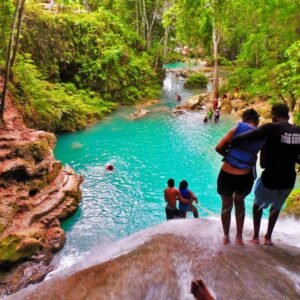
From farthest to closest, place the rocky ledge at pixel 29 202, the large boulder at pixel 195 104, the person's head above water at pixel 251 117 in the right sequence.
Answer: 1. the large boulder at pixel 195 104
2. the rocky ledge at pixel 29 202
3. the person's head above water at pixel 251 117

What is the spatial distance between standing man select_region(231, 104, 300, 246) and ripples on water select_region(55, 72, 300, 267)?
5.10 meters

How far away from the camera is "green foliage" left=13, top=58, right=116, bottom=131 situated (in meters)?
15.4

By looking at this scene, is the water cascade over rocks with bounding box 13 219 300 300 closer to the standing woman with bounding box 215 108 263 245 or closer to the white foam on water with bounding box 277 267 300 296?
the white foam on water with bounding box 277 267 300 296

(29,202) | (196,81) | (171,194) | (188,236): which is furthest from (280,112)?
(196,81)

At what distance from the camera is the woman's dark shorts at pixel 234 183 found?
14.9 ft

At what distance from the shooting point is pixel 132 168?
46.0ft

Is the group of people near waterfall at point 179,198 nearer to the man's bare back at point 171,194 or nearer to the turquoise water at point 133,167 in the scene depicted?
the man's bare back at point 171,194

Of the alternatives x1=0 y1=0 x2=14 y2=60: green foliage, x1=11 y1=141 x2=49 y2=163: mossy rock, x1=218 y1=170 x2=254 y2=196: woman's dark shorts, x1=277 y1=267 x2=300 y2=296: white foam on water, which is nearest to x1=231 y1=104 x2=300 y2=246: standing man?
x1=218 y1=170 x2=254 y2=196: woman's dark shorts

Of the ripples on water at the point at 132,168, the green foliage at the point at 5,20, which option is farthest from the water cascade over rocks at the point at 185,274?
the green foliage at the point at 5,20

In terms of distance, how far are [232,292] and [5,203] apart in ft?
21.2

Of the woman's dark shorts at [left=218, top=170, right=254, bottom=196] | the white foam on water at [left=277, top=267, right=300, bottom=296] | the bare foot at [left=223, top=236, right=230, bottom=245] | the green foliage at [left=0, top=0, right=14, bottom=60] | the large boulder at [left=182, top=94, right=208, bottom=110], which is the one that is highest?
the green foliage at [left=0, top=0, right=14, bottom=60]

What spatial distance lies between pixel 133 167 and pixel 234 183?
972 centimetres

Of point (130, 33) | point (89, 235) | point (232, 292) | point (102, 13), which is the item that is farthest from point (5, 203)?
point (130, 33)

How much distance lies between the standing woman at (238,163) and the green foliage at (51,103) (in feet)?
39.4
